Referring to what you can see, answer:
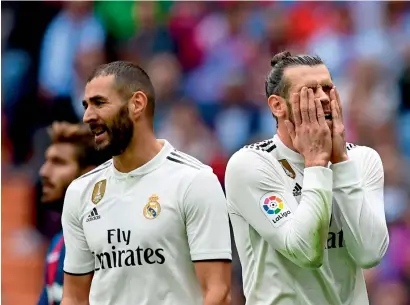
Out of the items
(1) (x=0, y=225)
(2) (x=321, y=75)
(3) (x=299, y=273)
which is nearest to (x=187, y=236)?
(3) (x=299, y=273)

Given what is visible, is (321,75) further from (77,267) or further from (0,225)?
(0,225)

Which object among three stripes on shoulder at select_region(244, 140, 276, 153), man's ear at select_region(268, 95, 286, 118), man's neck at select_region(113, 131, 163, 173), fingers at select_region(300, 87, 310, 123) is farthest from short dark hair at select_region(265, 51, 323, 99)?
Answer: man's neck at select_region(113, 131, 163, 173)

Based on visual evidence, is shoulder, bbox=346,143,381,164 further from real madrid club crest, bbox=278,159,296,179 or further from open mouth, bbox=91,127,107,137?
open mouth, bbox=91,127,107,137

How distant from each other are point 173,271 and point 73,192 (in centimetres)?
76

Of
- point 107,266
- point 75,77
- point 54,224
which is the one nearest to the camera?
point 107,266

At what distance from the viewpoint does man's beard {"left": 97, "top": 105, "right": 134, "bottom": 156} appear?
5426mm

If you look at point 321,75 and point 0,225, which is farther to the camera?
point 0,225

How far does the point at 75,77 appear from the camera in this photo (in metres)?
11.7

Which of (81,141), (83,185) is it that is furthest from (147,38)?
(83,185)

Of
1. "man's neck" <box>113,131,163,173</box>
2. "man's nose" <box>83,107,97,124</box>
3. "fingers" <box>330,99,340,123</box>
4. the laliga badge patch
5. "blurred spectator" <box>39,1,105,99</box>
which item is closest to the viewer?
the laliga badge patch

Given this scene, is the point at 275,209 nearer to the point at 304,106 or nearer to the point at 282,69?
the point at 304,106

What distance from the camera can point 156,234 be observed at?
527cm

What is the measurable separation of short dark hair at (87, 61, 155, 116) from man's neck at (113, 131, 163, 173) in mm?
145

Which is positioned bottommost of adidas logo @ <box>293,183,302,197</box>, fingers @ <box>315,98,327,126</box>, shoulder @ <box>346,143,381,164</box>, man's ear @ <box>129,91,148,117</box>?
adidas logo @ <box>293,183,302,197</box>
